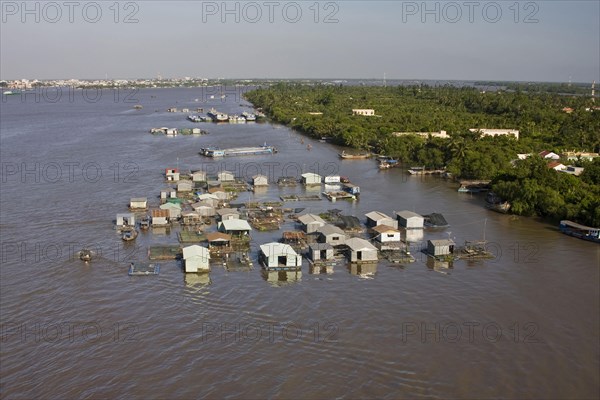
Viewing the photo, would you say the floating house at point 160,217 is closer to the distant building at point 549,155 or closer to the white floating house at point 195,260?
the white floating house at point 195,260

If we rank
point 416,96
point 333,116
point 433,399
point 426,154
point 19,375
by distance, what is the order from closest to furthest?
point 433,399 → point 19,375 → point 426,154 → point 333,116 → point 416,96

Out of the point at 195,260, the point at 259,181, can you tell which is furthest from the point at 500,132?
the point at 195,260

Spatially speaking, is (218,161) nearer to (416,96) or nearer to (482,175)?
(482,175)

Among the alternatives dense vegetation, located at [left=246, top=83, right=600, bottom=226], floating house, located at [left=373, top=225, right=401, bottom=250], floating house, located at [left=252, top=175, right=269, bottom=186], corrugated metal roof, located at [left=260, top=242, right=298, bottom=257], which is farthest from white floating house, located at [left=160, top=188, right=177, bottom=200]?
dense vegetation, located at [left=246, top=83, right=600, bottom=226]

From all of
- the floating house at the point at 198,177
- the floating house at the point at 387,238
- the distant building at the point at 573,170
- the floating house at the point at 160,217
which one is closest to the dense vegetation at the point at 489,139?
the distant building at the point at 573,170

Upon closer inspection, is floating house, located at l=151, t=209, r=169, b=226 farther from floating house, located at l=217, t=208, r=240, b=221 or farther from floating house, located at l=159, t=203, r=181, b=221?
floating house, located at l=217, t=208, r=240, b=221

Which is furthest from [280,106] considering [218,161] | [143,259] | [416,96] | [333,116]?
[143,259]
